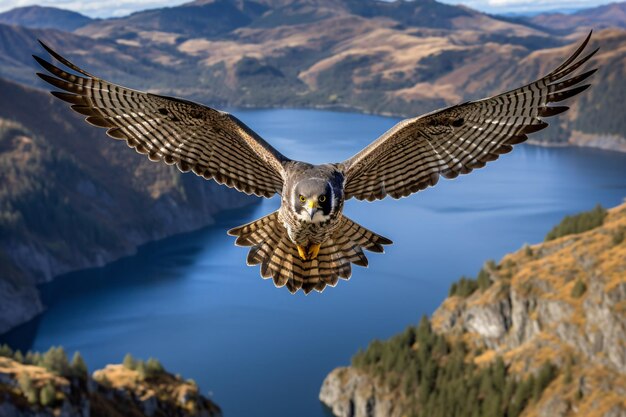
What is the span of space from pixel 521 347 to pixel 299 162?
130m

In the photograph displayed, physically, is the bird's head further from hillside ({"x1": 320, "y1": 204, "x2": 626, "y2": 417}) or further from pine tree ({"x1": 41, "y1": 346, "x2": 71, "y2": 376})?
hillside ({"x1": 320, "y1": 204, "x2": 626, "y2": 417})

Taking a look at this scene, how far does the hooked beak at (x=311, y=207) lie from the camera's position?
9.16 metres

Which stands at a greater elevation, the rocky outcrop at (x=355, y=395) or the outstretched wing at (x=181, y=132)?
the outstretched wing at (x=181, y=132)

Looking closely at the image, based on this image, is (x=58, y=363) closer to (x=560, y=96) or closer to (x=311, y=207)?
(x=560, y=96)

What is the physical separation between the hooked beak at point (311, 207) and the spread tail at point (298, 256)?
2.64m

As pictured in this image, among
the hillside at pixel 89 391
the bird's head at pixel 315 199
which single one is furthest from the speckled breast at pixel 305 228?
the hillside at pixel 89 391

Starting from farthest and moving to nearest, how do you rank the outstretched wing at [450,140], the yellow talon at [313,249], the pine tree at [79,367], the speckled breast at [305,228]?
the pine tree at [79,367], the yellow talon at [313,249], the outstretched wing at [450,140], the speckled breast at [305,228]

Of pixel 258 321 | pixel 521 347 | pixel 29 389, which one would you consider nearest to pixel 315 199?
pixel 29 389

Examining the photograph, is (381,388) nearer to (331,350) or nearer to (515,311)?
(331,350)

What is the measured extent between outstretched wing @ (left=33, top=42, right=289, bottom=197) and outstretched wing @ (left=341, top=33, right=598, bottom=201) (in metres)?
1.42

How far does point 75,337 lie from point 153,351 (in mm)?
21995

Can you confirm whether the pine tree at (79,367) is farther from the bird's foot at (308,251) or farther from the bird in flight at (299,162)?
the bird's foot at (308,251)

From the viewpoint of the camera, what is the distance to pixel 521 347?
13388cm

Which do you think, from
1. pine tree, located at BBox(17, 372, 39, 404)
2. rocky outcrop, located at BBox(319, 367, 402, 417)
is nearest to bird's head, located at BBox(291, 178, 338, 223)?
pine tree, located at BBox(17, 372, 39, 404)
